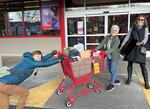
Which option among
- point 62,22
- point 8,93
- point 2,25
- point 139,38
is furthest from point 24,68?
point 2,25

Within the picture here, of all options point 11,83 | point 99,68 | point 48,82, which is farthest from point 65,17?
point 11,83

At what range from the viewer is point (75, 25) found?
1015 centimetres

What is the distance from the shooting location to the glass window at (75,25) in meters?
10.1

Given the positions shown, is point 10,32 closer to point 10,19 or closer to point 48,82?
point 10,19

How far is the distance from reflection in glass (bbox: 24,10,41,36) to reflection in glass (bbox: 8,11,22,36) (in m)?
0.32

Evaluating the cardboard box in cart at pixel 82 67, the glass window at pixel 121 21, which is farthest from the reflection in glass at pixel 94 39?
the cardboard box in cart at pixel 82 67

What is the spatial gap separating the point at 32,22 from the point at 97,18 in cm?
311

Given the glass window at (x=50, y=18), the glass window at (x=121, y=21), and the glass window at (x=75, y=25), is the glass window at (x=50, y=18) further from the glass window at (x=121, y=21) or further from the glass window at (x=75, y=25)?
the glass window at (x=121, y=21)

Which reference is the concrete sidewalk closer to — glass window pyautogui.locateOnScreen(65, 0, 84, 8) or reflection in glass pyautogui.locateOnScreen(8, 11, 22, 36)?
glass window pyautogui.locateOnScreen(65, 0, 84, 8)

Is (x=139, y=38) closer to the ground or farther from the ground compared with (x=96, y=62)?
farther from the ground

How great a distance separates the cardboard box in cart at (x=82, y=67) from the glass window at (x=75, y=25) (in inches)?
215

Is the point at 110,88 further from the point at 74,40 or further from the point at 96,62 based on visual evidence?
the point at 74,40

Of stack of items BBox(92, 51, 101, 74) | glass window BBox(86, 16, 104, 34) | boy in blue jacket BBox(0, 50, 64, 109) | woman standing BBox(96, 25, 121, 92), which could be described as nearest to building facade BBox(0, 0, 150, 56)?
glass window BBox(86, 16, 104, 34)

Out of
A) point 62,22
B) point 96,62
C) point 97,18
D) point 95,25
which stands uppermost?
point 97,18
